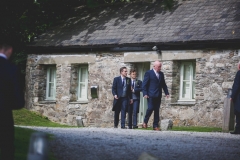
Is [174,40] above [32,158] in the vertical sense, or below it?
above

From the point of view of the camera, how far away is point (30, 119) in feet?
81.5

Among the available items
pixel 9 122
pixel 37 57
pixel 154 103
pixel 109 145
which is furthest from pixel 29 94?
pixel 9 122

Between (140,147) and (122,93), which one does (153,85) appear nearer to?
(122,93)

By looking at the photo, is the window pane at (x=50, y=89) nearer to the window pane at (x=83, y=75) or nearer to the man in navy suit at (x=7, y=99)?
the window pane at (x=83, y=75)

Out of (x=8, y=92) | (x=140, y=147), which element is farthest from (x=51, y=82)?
(x=8, y=92)

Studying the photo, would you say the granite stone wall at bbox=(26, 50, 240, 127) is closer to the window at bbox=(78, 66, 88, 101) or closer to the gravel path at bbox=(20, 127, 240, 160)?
the window at bbox=(78, 66, 88, 101)

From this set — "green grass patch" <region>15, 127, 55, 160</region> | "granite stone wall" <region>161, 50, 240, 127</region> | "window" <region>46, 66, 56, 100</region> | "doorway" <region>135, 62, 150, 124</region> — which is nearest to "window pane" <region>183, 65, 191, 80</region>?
"granite stone wall" <region>161, 50, 240, 127</region>

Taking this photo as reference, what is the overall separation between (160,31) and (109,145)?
41.2ft

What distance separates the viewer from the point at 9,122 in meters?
7.41

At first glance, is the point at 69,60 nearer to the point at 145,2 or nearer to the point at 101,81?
the point at 101,81

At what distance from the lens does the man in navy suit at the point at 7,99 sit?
7.38 m

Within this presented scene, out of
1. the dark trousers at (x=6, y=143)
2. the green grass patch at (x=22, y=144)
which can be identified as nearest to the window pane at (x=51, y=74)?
the green grass patch at (x=22, y=144)

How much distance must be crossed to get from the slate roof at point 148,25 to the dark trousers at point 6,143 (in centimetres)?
1446

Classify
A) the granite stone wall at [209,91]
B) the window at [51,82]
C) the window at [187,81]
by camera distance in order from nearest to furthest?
the granite stone wall at [209,91]
the window at [187,81]
the window at [51,82]
